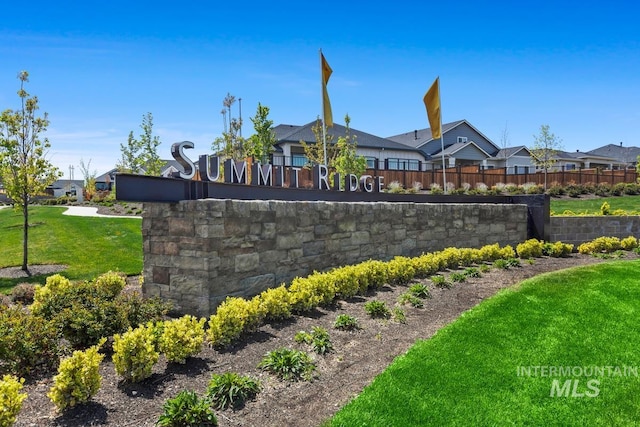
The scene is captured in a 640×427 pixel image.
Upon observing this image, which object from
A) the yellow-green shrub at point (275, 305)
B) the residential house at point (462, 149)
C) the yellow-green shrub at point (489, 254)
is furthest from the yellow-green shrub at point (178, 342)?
the residential house at point (462, 149)

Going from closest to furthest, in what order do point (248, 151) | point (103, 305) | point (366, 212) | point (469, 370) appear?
point (469, 370) → point (103, 305) → point (366, 212) → point (248, 151)

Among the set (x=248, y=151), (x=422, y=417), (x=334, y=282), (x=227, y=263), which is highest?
(x=248, y=151)

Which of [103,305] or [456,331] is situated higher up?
[103,305]

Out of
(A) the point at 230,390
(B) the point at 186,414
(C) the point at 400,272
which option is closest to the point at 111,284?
(A) the point at 230,390

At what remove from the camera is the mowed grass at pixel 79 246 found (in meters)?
12.4

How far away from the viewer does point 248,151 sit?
25125 millimetres

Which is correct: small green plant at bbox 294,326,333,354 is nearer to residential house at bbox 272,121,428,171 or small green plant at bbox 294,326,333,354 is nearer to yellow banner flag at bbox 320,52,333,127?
yellow banner flag at bbox 320,52,333,127

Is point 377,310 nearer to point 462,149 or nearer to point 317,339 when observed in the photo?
point 317,339

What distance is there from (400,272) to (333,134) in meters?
25.2

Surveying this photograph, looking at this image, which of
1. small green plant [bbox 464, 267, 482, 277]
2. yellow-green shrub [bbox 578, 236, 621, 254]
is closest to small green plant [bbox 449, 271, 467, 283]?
small green plant [bbox 464, 267, 482, 277]

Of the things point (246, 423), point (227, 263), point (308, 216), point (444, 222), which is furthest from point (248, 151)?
point (246, 423)

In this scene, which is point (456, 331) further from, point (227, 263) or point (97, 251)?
point (97, 251)

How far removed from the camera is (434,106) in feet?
57.7

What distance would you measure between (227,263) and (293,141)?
85.8 ft
